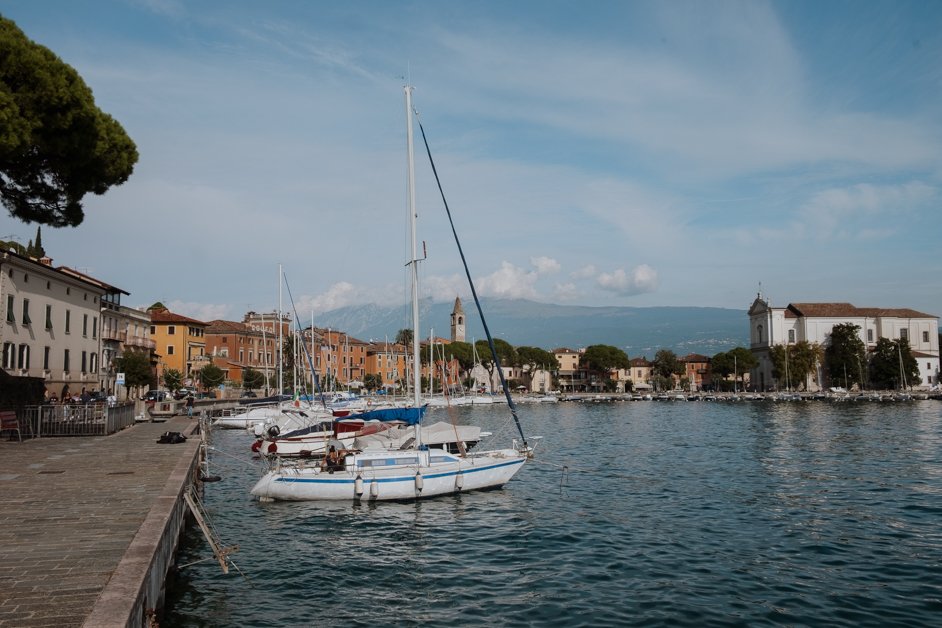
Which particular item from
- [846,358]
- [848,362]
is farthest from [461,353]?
[848,362]

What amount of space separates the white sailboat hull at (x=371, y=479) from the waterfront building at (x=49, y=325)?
2533cm

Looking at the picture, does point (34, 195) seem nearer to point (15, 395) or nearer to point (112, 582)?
point (15, 395)

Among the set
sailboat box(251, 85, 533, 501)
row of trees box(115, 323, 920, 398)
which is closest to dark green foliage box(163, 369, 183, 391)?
row of trees box(115, 323, 920, 398)

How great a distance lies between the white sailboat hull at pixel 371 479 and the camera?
993 inches

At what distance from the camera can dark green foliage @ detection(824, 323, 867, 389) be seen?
148500mm

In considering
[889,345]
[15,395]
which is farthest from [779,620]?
[889,345]

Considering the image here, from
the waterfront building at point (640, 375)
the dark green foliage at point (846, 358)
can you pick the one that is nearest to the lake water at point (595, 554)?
the dark green foliage at point (846, 358)

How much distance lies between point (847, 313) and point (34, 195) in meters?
167

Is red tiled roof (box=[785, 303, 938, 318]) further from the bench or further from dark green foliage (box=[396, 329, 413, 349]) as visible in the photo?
the bench

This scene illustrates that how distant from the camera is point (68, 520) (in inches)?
543

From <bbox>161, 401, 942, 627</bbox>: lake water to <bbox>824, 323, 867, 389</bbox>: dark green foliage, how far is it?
128 m

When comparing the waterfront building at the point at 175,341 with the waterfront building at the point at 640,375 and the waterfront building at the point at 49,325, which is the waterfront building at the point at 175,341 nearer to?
the waterfront building at the point at 49,325

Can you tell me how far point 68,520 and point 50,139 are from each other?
13611 millimetres

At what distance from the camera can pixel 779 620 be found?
45.1 feet
